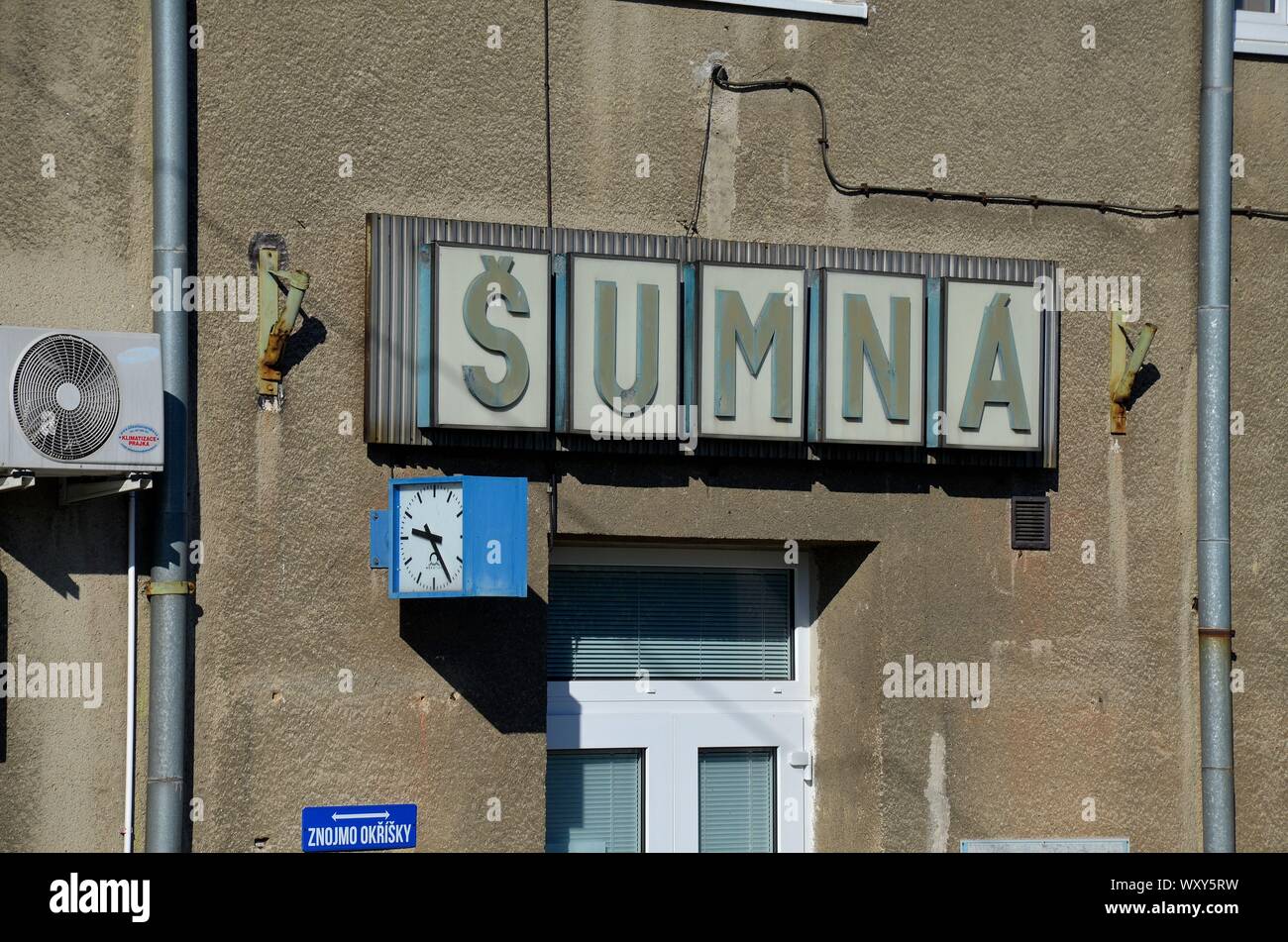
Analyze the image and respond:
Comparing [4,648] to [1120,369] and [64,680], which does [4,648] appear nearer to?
[64,680]

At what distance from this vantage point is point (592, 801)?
23.4 feet

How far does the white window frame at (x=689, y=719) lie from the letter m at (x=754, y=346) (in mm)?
824

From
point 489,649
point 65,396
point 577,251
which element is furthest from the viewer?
point 577,251

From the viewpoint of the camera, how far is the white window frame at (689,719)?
7.15 m

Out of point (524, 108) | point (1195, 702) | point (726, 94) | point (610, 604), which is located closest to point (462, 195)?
point (524, 108)

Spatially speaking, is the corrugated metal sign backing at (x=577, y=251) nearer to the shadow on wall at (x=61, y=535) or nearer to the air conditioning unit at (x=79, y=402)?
the air conditioning unit at (x=79, y=402)

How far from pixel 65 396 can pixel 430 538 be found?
1.37 metres

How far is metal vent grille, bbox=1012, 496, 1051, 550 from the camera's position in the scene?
287 inches

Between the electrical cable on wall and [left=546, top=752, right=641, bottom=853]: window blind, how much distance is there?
88.8 inches
